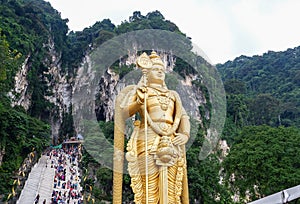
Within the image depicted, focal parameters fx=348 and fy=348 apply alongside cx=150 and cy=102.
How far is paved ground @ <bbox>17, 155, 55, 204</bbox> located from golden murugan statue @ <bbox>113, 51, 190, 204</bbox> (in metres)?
6.54

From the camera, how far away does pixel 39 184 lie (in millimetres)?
11086

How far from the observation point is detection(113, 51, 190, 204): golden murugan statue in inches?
155

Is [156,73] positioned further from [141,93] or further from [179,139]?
[179,139]

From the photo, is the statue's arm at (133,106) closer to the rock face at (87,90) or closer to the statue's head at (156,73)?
the statue's head at (156,73)

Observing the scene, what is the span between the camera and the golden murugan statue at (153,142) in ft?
12.9

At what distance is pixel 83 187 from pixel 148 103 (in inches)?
333

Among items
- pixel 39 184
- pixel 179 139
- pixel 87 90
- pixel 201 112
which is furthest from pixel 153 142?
pixel 87 90

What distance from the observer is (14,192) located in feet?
30.9

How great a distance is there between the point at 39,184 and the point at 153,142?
8191 mm

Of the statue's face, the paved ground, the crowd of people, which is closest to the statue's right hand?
the statue's face

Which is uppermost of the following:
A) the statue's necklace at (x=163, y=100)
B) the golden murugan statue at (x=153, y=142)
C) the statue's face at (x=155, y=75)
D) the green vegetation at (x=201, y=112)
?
the green vegetation at (x=201, y=112)

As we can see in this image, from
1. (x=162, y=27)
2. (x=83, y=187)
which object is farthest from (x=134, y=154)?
(x=162, y=27)

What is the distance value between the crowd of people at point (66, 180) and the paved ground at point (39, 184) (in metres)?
0.17

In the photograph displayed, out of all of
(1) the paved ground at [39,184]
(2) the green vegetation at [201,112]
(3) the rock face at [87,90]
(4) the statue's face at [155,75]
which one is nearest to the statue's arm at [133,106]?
(4) the statue's face at [155,75]
